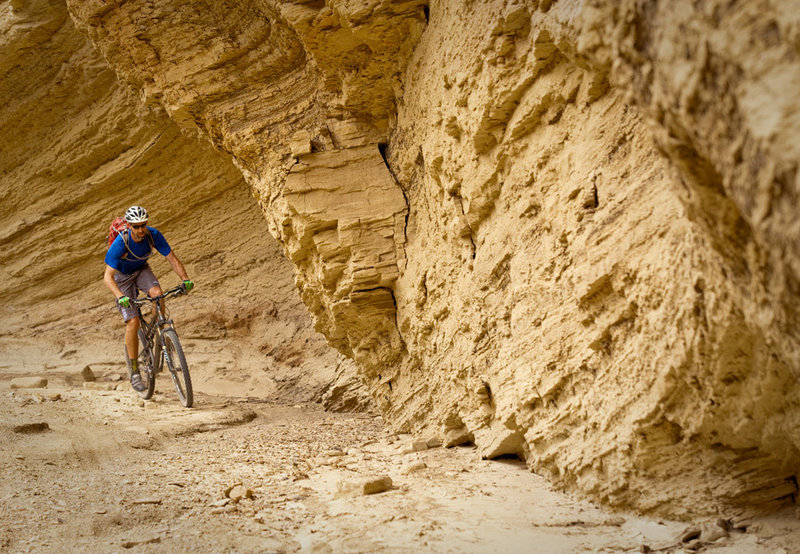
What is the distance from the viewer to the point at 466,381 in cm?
A: 403

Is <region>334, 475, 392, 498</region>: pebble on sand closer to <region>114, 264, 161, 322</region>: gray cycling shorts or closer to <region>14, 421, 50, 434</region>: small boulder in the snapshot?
<region>14, 421, 50, 434</region>: small boulder

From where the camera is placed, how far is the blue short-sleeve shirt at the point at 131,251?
633 centimetres

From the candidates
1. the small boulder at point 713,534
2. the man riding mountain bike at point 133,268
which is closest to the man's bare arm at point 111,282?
the man riding mountain bike at point 133,268

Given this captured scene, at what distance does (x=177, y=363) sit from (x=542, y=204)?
4460 millimetres

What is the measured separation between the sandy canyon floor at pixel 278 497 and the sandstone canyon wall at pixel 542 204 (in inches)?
7.6

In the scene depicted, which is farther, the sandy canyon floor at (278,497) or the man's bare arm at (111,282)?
the man's bare arm at (111,282)

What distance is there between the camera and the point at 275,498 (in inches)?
128

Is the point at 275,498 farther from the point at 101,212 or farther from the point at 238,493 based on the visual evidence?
the point at 101,212

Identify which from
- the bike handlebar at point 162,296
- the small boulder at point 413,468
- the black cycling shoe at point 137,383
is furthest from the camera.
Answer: the black cycling shoe at point 137,383

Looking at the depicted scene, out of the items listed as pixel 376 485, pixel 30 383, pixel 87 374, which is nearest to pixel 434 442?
pixel 376 485

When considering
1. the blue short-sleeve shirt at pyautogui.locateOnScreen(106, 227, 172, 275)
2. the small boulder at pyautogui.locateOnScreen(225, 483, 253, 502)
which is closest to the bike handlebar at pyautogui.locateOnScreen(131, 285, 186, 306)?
the blue short-sleeve shirt at pyautogui.locateOnScreen(106, 227, 172, 275)

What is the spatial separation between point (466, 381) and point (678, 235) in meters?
1.97

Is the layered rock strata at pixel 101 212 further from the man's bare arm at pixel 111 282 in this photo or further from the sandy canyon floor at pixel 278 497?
the sandy canyon floor at pixel 278 497

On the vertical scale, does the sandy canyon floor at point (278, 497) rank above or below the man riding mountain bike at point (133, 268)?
below
